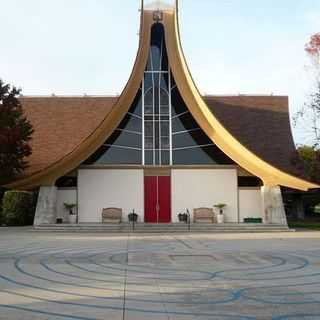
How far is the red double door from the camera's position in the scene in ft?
92.7

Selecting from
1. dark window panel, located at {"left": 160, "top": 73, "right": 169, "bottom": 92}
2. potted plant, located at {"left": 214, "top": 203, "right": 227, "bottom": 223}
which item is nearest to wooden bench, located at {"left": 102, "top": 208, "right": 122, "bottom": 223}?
potted plant, located at {"left": 214, "top": 203, "right": 227, "bottom": 223}

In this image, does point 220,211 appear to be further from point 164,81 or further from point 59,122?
point 59,122

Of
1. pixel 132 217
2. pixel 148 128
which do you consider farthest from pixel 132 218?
pixel 148 128

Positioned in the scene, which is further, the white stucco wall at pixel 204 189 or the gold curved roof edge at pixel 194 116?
the white stucco wall at pixel 204 189

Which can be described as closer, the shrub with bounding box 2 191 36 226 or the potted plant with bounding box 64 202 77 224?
the potted plant with bounding box 64 202 77 224

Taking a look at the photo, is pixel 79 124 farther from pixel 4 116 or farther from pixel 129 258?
pixel 129 258

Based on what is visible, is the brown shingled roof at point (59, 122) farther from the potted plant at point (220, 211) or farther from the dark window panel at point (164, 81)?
the potted plant at point (220, 211)

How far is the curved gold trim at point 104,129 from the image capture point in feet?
87.4

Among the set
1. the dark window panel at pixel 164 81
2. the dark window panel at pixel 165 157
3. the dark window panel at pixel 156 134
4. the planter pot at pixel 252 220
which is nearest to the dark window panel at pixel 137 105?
the dark window panel at pixel 156 134

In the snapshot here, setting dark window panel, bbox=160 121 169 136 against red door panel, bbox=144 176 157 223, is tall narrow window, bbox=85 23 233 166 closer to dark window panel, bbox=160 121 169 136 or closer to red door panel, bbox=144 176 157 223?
dark window panel, bbox=160 121 169 136

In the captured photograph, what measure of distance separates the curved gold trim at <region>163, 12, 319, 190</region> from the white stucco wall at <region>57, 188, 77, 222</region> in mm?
7362

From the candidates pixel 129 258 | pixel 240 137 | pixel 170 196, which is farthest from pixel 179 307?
pixel 240 137

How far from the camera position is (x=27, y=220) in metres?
29.8

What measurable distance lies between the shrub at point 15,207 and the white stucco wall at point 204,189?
7.78m
